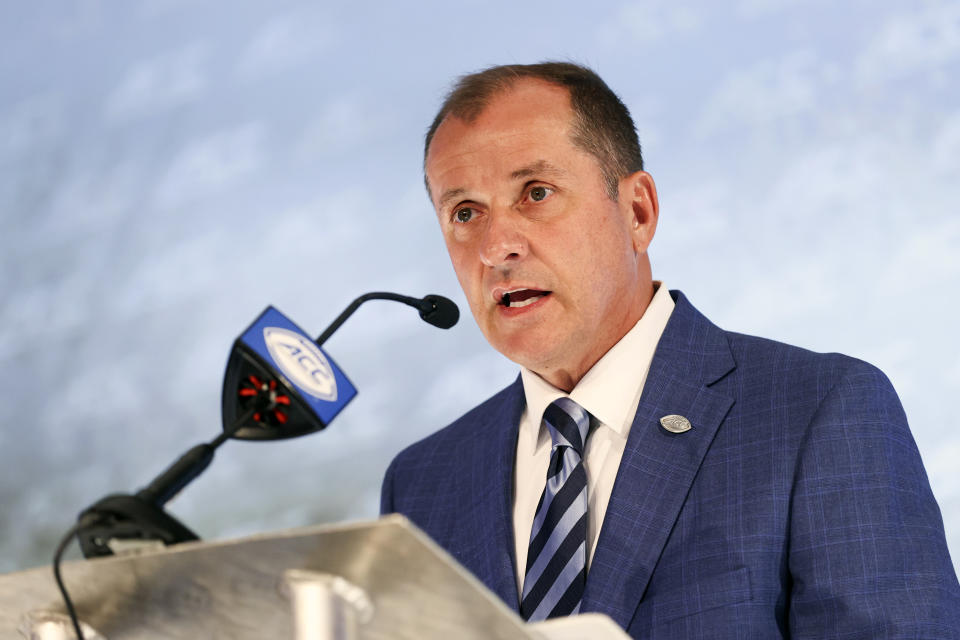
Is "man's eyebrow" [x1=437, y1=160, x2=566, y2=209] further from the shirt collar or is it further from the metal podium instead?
the metal podium

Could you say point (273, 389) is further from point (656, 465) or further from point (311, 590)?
point (656, 465)

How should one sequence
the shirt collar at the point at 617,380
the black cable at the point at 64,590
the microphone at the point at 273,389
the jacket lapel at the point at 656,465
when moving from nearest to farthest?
the black cable at the point at 64,590 → the microphone at the point at 273,389 → the jacket lapel at the point at 656,465 → the shirt collar at the point at 617,380

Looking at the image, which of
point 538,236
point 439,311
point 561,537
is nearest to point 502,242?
point 538,236

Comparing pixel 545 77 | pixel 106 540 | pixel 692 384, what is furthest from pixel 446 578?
pixel 545 77

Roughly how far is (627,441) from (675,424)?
9cm

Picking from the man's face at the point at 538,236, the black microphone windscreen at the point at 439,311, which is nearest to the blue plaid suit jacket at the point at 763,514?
the man's face at the point at 538,236

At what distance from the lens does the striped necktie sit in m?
1.70

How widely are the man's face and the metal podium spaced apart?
1.10m

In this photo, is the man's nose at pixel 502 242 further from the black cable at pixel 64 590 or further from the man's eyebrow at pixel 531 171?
the black cable at pixel 64 590

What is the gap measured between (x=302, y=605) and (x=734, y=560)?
0.96 meters

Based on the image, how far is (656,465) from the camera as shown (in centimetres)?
173

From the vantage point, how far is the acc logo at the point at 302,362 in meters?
1.18

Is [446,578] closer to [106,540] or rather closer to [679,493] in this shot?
[106,540]

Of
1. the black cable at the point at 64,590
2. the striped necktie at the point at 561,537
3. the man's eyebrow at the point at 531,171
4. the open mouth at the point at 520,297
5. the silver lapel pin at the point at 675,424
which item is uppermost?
the man's eyebrow at the point at 531,171
